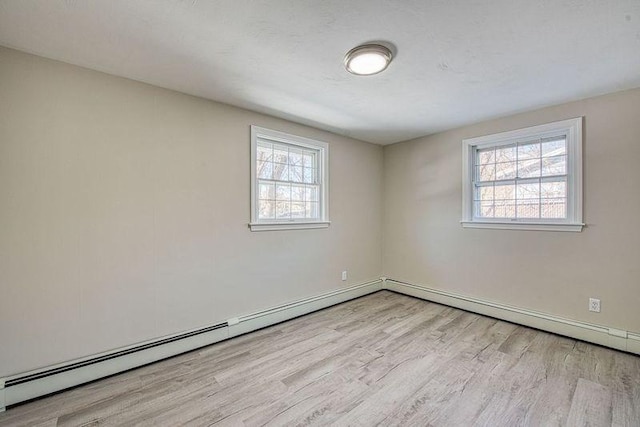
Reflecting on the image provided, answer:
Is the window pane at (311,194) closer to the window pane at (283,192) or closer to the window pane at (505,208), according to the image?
the window pane at (283,192)

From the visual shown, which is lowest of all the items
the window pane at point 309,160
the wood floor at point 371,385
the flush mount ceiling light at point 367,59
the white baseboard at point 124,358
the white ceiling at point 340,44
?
the wood floor at point 371,385

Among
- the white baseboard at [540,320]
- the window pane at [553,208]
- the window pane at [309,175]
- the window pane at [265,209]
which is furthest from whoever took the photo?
the window pane at [309,175]

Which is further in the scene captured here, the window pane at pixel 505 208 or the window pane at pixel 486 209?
the window pane at pixel 486 209

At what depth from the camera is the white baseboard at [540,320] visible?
2.54 meters

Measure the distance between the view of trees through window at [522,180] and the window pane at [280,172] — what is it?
2465mm

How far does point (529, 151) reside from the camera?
318cm

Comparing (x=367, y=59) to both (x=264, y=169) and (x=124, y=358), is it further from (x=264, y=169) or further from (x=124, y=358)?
(x=124, y=358)

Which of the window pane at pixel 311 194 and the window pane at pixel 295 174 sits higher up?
the window pane at pixel 295 174

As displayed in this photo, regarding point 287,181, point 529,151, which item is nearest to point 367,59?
point 287,181

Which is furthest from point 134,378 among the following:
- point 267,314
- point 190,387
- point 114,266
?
point 267,314

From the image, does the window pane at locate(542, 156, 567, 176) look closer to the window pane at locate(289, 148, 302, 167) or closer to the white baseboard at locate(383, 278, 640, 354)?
the white baseboard at locate(383, 278, 640, 354)

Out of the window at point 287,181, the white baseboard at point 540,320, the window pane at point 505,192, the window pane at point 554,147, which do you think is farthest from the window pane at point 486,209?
the window at point 287,181

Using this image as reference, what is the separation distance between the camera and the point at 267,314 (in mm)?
3129

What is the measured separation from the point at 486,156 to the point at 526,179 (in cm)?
56
